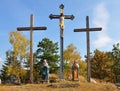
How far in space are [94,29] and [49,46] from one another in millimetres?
27480

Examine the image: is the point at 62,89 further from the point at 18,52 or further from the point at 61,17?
the point at 18,52

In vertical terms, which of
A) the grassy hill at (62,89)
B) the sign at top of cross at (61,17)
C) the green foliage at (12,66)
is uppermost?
the sign at top of cross at (61,17)

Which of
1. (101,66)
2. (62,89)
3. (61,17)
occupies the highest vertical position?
(61,17)

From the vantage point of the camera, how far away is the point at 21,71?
46469 millimetres

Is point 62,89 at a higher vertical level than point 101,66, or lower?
lower

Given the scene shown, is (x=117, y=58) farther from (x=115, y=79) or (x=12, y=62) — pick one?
(x=12, y=62)

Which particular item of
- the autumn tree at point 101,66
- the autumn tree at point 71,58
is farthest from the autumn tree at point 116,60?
the autumn tree at point 71,58

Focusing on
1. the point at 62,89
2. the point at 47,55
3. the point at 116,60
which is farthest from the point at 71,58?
the point at 62,89

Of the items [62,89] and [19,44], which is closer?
[62,89]

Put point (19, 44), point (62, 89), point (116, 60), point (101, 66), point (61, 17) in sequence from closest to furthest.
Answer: point (62, 89), point (61, 17), point (19, 44), point (101, 66), point (116, 60)

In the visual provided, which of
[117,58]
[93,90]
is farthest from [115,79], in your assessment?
[93,90]

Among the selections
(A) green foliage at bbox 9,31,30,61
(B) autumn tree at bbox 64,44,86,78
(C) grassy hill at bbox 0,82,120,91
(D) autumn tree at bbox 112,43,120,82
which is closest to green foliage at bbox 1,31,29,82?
(A) green foliage at bbox 9,31,30,61

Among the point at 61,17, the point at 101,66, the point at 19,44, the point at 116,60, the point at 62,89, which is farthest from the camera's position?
the point at 116,60

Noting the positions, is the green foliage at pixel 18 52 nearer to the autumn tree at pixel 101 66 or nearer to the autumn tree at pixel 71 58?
the autumn tree at pixel 71 58
